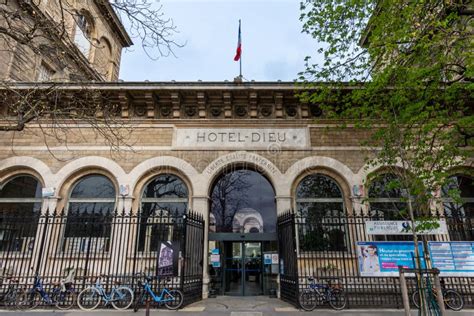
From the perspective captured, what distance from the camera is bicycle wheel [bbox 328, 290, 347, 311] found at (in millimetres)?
8297

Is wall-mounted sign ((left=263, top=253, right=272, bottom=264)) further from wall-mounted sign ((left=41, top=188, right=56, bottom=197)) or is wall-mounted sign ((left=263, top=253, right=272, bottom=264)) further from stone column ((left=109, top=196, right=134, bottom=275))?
wall-mounted sign ((left=41, top=188, right=56, bottom=197))

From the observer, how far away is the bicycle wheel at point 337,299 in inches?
327

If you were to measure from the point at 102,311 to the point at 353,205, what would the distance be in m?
9.04

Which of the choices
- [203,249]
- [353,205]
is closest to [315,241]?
[353,205]

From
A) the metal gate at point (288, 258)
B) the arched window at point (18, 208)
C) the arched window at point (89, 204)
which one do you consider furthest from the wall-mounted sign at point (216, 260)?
Answer: the arched window at point (18, 208)

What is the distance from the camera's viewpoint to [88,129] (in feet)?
38.7

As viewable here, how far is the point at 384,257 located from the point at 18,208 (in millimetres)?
13473

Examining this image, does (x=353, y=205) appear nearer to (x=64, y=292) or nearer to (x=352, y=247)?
(x=352, y=247)

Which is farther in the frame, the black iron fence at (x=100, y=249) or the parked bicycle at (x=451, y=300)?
the black iron fence at (x=100, y=249)

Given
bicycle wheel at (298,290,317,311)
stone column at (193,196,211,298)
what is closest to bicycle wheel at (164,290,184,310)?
stone column at (193,196,211,298)

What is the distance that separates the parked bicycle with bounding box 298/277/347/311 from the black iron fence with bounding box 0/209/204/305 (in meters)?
3.58

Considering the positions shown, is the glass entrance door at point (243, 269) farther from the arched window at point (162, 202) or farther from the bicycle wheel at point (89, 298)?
the bicycle wheel at point (89, 298)

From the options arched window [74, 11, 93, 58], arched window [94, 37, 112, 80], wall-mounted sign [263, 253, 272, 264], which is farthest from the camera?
arched window [94, 37, 112, 80]

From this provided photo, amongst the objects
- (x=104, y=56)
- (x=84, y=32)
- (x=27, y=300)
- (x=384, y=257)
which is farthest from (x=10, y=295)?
(x=104, y=56)
